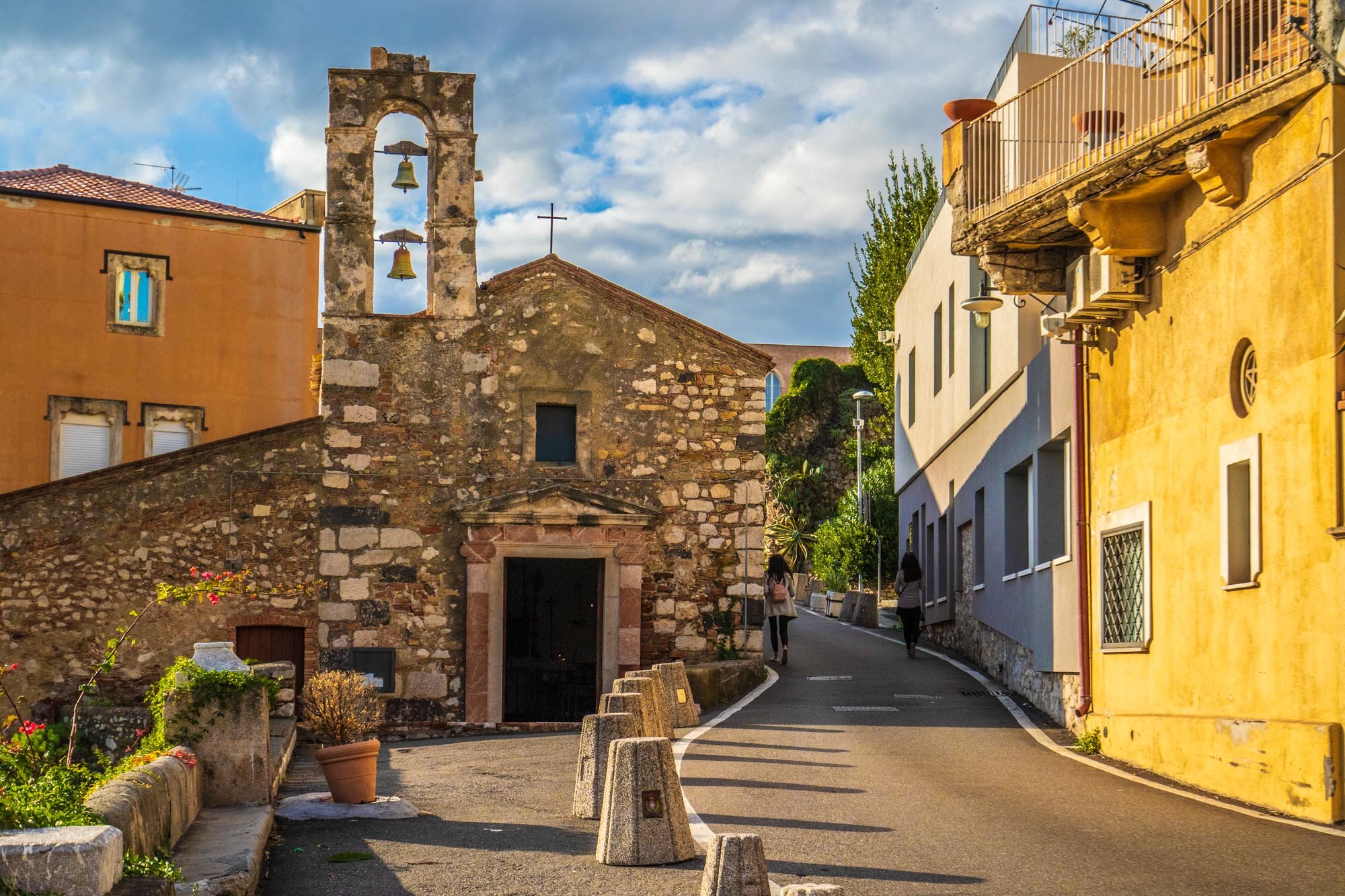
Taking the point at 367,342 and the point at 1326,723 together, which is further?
the point at 367,342

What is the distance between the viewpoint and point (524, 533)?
68.5 feet

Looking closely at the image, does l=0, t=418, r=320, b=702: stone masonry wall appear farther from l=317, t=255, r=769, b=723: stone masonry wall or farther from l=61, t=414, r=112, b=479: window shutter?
l=61, t=414, r=112, b=479: window shutter

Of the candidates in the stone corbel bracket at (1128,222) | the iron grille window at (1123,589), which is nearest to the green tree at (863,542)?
the iron grille window at (1123,589)

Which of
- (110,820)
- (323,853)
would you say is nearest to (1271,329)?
(323,853)

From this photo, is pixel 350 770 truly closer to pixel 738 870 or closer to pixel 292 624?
pixel 738 870

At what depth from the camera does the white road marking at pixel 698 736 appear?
31.3ft

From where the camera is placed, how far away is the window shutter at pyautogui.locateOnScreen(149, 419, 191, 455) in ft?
101

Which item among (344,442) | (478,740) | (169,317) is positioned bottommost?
(478,740)

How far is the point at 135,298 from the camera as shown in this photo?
30812 millimetres

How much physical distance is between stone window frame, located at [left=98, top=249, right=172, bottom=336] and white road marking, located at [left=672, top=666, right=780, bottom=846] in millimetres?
14964

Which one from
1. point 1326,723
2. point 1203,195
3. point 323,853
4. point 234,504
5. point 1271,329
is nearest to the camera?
point 323,853

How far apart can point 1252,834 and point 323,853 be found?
5.89 m

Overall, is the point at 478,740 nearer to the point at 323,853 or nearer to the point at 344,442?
the point at 344,442

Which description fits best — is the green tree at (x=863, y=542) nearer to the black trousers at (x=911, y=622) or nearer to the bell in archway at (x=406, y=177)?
the black trousers at (x=911, y=622)
